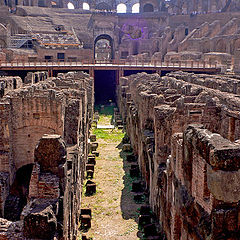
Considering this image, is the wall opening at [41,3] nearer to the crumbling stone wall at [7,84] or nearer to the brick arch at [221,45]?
the brick arch at [221,45]

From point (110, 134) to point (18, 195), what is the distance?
12.8m

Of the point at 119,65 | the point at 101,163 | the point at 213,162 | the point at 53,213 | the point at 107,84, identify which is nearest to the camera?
the point at 213,162

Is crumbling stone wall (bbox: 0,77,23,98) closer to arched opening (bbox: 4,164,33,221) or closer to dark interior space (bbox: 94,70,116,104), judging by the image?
arched opening (bbox: 4,164,33,221)

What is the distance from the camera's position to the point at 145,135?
1184 centimetres

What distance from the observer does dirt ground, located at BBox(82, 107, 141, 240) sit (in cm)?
952

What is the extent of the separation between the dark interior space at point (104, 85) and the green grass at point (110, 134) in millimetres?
14940

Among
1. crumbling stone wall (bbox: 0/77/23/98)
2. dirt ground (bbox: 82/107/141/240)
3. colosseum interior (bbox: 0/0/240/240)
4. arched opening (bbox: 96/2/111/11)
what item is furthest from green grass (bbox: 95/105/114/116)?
arched opening (bbox: 96/2/111/11)

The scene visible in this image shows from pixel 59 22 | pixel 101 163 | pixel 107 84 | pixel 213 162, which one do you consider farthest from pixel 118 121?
pixel 59 22

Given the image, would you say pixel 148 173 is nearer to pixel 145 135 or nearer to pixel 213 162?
pixel 145 135

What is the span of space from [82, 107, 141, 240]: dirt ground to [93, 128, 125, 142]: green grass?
2831 mm

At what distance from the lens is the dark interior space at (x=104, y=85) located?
37.8 m

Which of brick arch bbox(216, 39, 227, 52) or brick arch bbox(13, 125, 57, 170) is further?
brick arch bbox(216, 39, 227, 52)

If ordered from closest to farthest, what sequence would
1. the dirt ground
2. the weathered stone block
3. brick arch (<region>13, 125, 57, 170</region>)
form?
the weathered stone block, brick arch (<region>13, 125, 57, 170</region>), the dirt ground

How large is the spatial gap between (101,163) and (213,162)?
1167 centimetres
